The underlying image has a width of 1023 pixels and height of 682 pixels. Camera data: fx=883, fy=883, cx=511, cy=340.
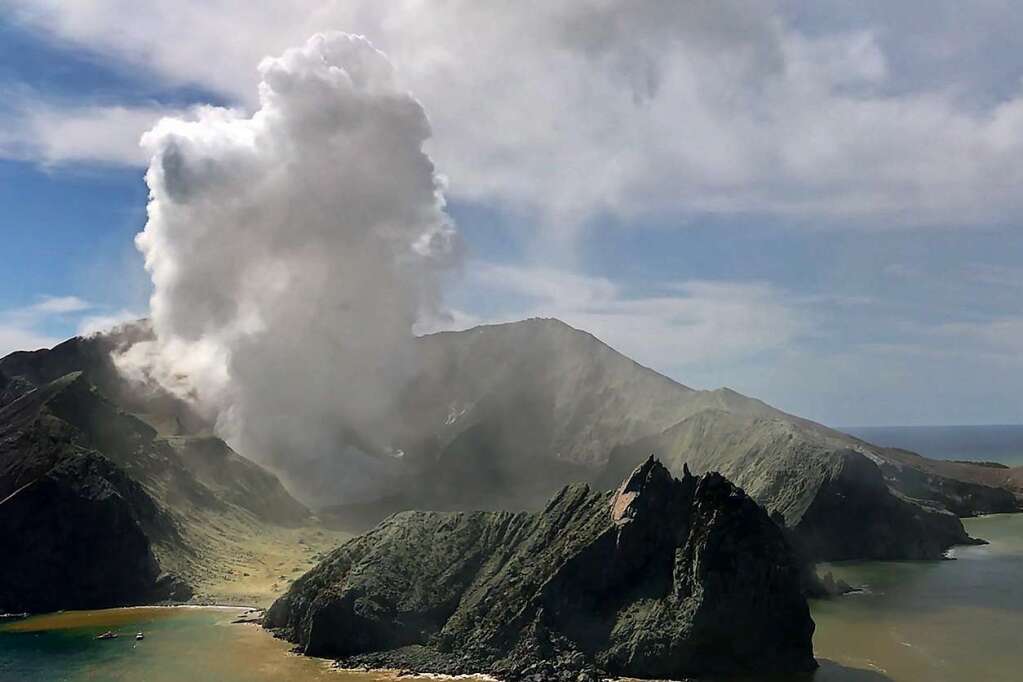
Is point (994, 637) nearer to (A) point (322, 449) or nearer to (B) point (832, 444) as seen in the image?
(B) point (832, 444)

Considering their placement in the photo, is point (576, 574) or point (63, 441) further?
point (63, 441)

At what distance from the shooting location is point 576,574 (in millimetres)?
70938

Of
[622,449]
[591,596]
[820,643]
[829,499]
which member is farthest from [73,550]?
[829,499]

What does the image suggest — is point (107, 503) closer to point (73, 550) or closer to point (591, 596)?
point (73, 550)

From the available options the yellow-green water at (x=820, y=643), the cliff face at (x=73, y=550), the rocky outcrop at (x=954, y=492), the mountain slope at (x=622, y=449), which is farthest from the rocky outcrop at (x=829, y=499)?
the cliff face at (x=73, y=550)

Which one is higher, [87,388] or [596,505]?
[87,388]

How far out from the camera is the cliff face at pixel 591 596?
217 ft

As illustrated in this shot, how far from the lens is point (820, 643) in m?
75.6

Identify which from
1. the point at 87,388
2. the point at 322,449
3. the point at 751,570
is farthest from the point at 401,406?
the point at 751,570

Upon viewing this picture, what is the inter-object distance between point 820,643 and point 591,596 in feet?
70.6

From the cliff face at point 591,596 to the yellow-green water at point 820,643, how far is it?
4.05 metres

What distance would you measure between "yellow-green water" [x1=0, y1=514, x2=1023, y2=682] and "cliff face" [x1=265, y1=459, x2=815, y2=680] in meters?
4.05

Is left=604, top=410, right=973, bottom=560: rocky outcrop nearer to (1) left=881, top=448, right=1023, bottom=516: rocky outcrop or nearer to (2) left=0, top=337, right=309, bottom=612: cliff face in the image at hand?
(1) left=881, top=448, right=1023, bottom=516: rocky outcrop

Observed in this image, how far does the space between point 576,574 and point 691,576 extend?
9.16 meters
